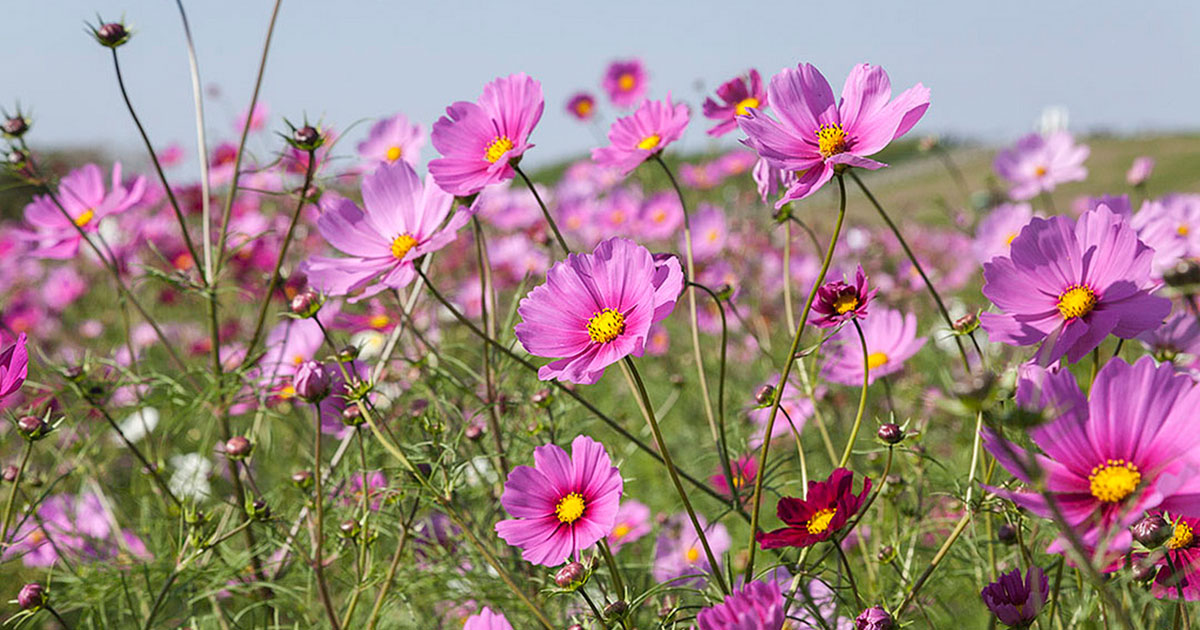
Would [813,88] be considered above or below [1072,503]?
above

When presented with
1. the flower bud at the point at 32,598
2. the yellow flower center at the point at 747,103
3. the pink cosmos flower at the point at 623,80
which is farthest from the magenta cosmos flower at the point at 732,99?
the pink cosmos flower at the point at 623,80

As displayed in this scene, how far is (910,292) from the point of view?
1.96 m

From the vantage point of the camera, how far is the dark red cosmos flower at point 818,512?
0.58m

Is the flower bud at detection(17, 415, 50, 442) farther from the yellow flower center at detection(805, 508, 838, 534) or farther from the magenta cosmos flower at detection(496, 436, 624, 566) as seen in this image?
the yellow flower center at detection(805, 508, 838, 534)

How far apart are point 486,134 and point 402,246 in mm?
132

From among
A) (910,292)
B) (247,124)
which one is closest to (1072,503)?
(247,124)

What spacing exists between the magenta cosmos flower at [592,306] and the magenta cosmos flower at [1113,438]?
25 centimetres

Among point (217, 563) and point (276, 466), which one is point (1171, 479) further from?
point (276, 466)

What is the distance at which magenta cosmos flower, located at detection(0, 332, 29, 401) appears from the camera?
2.15 ft

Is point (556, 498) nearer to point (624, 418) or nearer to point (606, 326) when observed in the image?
point (606, 326)

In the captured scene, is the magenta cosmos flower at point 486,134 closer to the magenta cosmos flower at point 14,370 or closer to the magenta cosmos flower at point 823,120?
the magenta cosmos flower at point 823,120

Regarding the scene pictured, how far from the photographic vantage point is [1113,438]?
0.53m

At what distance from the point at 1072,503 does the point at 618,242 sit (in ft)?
1.09

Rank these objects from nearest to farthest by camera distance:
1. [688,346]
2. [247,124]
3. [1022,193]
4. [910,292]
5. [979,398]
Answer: [979,398] < [247,124] < [1022,193] < [910,292] < [688,346]
